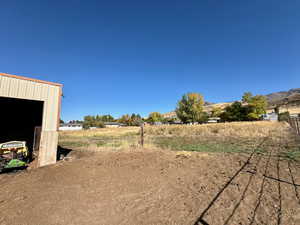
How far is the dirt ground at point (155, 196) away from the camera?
9.67ft

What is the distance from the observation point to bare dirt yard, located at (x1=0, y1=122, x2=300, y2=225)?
2.95 meters

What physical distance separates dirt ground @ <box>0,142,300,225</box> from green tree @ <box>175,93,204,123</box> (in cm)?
3888

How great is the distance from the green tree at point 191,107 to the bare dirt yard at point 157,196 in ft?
127

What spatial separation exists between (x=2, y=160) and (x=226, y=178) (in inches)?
373

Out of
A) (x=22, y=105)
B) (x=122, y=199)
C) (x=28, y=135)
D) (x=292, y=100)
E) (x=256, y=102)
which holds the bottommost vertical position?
(x=122, y=199)

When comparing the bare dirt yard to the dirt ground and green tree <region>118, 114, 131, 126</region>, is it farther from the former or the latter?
green tree <region>118, 114, 131, 126</region>

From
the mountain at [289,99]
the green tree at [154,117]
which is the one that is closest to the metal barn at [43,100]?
the mountain at [289,99]

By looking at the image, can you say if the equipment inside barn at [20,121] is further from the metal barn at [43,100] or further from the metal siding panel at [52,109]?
the metal siding panel at [52,109]

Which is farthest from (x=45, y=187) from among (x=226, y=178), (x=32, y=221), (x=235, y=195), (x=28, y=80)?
(x=226, y=178)

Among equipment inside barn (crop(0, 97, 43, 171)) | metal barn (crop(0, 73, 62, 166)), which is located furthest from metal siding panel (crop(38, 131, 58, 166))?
equipment inside barn (crop(0, 97, 43, 171))

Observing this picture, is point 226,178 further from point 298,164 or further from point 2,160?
point 2,160

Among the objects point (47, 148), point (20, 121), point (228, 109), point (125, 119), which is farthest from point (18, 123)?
point (125, 119)

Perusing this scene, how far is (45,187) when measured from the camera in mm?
4652

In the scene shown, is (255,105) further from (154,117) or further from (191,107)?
(154,117)
